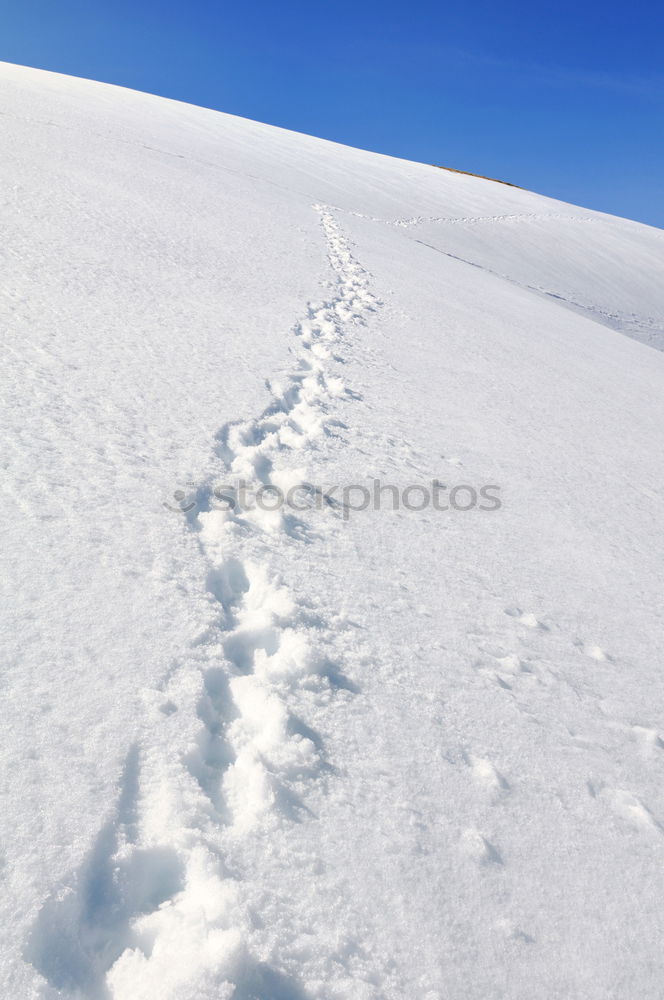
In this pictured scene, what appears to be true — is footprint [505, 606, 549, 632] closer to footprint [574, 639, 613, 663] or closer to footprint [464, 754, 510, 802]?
footprint [574, 639, 613, 663]

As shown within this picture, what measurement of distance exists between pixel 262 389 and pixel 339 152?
57.6 feet

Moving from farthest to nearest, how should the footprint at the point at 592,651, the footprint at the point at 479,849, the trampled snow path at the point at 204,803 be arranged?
1. the footprint at the point at 592,651
2. the footprint at the point at 479,849
3. the trampled snow path at the point at 204,803

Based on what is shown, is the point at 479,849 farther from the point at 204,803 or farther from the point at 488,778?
the point at 204,803

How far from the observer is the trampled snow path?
97 centimetres

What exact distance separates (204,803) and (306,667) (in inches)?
17.3

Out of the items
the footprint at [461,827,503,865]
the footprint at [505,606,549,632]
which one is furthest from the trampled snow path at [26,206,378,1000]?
the footprint at [505,606,549,632]

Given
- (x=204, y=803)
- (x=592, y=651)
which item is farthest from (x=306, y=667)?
(x=592, y=651)

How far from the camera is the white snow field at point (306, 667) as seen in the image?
1.06 metres

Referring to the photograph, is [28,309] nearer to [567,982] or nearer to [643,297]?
[567,982]

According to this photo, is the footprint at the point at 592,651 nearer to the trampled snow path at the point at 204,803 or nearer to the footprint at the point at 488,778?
the footprint at the point at 488,778

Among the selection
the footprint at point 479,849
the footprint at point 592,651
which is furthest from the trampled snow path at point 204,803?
the footprint at point 592,651

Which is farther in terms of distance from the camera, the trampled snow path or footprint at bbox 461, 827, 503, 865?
footprint at bbox 461, 827, 503, 865

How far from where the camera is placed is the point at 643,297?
13.2 metres

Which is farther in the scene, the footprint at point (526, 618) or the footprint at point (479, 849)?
the footprint at point (526, 618)
